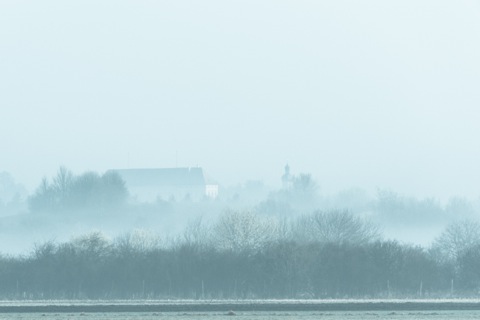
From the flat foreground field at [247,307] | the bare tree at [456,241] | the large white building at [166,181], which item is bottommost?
the flat foreground field at [247,307]

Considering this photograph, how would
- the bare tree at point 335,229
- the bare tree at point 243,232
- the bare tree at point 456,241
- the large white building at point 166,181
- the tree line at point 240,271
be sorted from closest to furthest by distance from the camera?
the tree line at point 240,271, the bare tree at point 456,241, the bare tree at point 243,232, the bare tree at point 335,229, the large white building at point 166,181

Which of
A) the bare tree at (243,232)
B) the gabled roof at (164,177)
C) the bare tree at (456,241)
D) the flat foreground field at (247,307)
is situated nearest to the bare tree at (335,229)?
the bare tree at (243,232)

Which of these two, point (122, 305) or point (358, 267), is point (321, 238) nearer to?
point (358, 267)

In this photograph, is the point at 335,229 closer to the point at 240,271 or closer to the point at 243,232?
the point at 243,232

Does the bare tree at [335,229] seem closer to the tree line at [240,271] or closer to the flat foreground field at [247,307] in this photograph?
the tree line at [240,271]

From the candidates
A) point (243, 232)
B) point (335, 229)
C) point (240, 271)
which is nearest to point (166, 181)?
point (335, 229)

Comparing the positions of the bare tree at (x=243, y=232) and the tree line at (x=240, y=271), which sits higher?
the bare tree at (x=243, y=232)

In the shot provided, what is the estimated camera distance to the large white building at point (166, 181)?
183m

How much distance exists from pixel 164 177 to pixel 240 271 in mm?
134803

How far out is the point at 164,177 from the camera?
192 meters

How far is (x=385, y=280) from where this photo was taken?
5612cm

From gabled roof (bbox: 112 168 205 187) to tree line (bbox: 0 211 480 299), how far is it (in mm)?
123377

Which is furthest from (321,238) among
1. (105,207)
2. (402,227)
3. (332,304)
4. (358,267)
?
(105,207)

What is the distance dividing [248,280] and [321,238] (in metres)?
17.1
